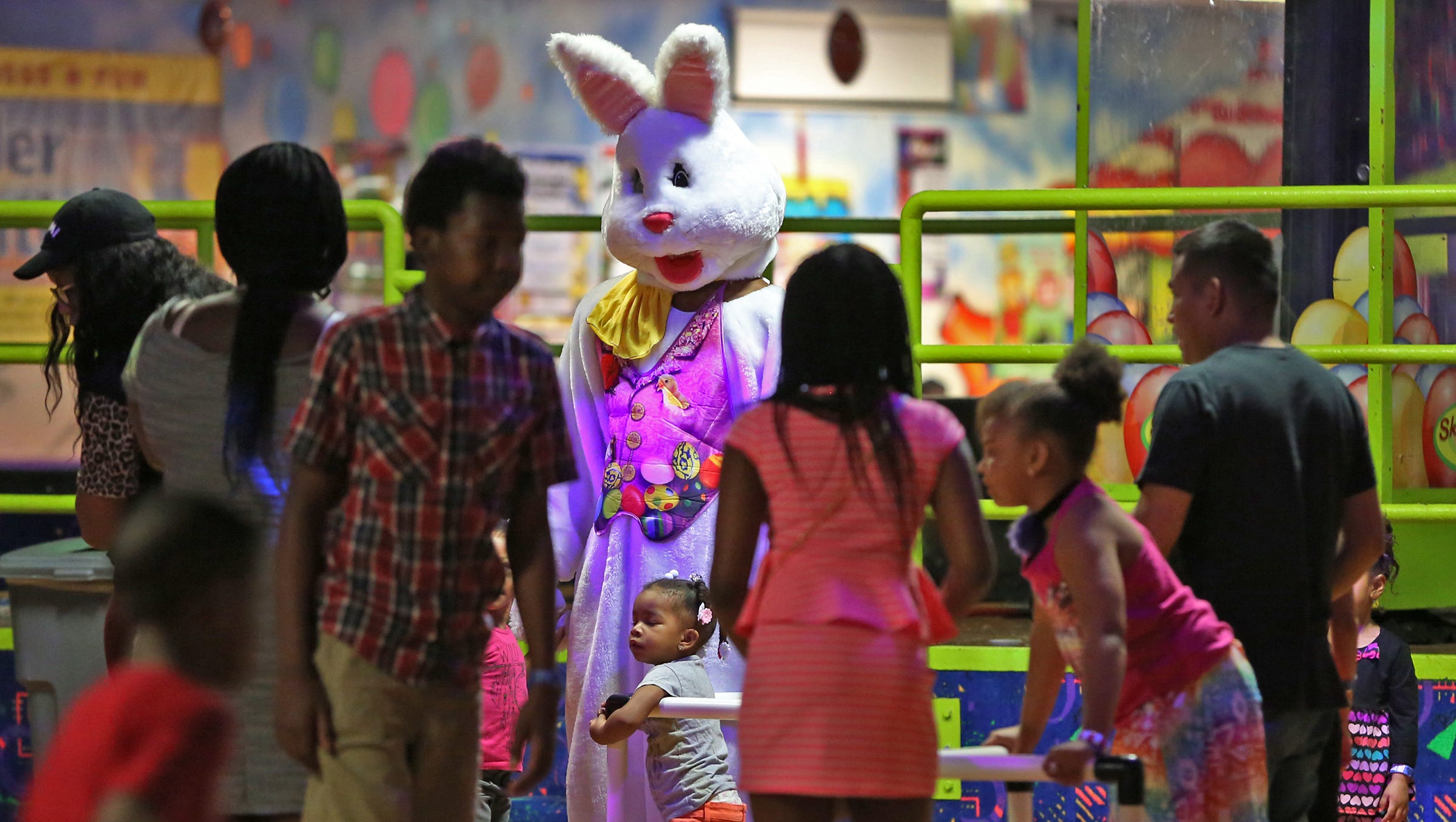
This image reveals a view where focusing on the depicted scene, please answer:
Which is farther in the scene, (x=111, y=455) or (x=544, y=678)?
(x=111, y=455)

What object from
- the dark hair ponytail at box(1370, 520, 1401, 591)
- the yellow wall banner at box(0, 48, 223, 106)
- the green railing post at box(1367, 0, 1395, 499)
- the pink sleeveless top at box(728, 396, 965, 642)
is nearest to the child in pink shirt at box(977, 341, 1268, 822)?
the pink sleeveless top at box(728, 396, 965, 642)

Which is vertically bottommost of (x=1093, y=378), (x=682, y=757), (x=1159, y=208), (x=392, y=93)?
(x=682, y=757)

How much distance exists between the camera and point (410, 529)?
6.41 feet

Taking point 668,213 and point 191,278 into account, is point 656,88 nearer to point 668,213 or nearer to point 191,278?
point 668,213

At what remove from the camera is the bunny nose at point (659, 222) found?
11.6ft

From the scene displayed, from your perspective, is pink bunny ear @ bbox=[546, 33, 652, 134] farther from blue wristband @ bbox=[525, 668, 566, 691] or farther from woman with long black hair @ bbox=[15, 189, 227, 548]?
blue wristband @ bbox=[525, 668, 566, 691]

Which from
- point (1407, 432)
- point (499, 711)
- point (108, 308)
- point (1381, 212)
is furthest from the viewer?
point (1407, 432)

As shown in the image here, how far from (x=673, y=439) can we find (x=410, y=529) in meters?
1.53

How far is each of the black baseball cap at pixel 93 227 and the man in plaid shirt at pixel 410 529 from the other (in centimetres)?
95

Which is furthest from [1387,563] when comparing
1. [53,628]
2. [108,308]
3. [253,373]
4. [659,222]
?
[53,628]

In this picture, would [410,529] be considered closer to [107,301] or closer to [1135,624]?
[107,301]

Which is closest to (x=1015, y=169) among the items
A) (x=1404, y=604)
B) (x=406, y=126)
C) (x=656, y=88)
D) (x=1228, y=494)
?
(x=406, y=126)

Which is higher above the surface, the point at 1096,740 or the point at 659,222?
the point at 659,222

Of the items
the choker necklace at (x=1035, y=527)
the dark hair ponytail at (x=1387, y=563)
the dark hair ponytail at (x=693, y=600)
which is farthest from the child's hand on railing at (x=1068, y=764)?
the dark hair ponytail at (x=1387, y=563)
